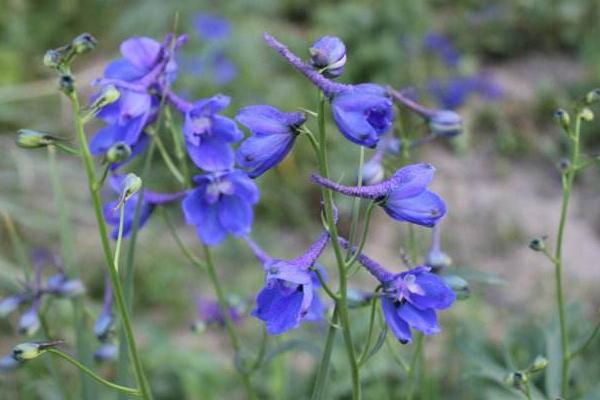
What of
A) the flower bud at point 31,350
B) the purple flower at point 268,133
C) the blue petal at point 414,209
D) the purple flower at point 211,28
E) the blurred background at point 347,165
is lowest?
the blurred background at point 347,165

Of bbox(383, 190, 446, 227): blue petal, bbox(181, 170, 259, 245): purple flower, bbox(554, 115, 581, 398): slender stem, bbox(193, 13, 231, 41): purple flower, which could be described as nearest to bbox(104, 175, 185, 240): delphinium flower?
bbox(181, 170, 259, 245): purple flower

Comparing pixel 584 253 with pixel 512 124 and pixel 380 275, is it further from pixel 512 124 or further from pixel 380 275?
pixel 380 275

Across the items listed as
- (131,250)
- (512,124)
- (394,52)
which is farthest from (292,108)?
(131,250)

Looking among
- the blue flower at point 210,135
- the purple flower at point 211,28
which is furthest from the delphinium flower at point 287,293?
the purple flower at point 211,28

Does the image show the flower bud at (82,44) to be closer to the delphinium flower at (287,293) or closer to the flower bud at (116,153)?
the flower bud at (116,153)

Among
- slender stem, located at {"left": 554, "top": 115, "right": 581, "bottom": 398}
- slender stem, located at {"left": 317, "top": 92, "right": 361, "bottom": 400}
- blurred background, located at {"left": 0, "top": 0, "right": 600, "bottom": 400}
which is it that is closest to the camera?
slender stem, located at {"left": 317, "top": 92, "right": 361, "bottom": 400}

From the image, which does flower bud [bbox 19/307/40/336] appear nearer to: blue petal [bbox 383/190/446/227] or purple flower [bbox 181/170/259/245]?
purple flower [bbox 181/170/259/245]
